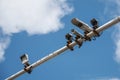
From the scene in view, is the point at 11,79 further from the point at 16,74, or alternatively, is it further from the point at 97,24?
the point at 97,24

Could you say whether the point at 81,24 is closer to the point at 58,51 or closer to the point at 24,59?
the point at 58,51

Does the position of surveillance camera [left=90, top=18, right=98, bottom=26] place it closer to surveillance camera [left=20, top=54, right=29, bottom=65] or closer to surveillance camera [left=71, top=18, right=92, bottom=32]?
surveillance camera [left=71, top=18, right=92, bottom=32]

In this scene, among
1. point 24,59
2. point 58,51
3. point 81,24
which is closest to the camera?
point 81,24

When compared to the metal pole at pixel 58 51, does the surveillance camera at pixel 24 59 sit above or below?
above

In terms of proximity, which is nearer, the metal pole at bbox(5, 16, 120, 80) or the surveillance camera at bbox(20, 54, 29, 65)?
the metal pole at bbox(5, 16, 120, 80)

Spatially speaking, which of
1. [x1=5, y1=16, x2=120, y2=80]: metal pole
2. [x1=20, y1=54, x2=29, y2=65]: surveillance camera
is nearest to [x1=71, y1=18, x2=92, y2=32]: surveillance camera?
[x1=5, y1=16, x2=120, y2=80]: metal pole

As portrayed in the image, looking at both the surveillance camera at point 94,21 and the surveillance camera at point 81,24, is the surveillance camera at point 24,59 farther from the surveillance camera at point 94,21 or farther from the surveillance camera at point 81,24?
the surveillance camera at point 94,21

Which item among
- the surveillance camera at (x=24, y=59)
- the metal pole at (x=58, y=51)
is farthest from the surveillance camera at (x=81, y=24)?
the surveillance camera at (x=24, y=59)

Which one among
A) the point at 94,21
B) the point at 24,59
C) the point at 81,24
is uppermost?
the point at 24,59

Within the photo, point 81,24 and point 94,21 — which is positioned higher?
point 81,24

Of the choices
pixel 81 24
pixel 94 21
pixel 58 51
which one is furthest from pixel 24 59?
pixel 94 21

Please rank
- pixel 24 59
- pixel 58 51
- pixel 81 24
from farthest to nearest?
pixel 24 59 < pixel 58 51 < pixel 81 24

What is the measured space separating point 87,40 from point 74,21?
3.68 feet

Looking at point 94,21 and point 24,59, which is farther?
point 24,59
